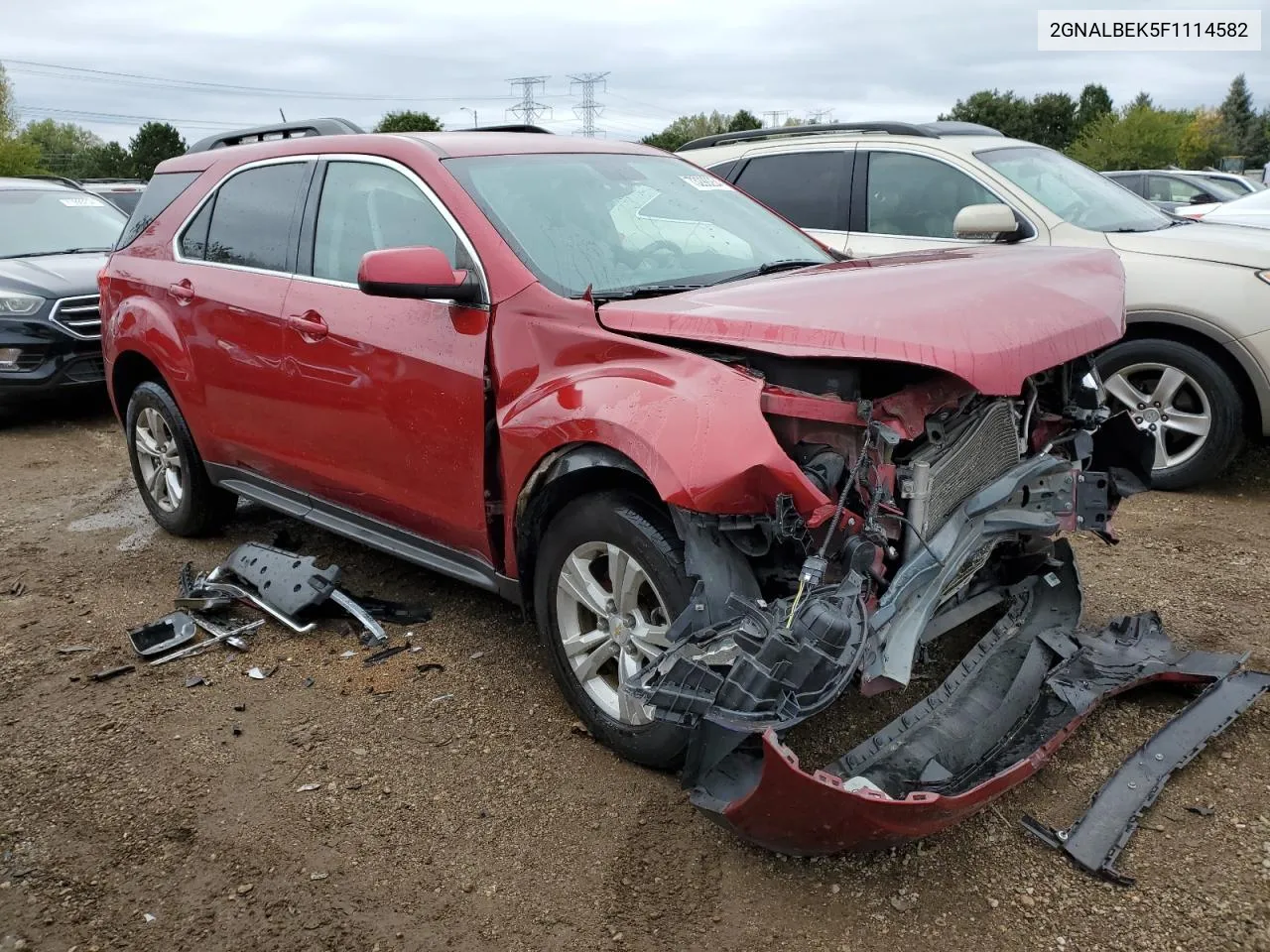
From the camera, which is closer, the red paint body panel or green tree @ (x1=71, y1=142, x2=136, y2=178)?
the red paint body panel

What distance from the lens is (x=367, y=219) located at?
3.84 m

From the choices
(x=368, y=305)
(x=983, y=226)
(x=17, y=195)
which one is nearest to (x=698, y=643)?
(x=368, y=305)

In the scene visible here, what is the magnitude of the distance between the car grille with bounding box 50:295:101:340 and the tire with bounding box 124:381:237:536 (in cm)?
317

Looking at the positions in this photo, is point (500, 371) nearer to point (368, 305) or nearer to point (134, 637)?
point (368, 305)

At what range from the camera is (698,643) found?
248 centimetres

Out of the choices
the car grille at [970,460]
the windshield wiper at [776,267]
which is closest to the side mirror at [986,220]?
the windshield wiper at [776,267]

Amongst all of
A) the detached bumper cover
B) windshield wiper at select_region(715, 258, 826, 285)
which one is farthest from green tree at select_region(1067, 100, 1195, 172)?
the detached bumper cover

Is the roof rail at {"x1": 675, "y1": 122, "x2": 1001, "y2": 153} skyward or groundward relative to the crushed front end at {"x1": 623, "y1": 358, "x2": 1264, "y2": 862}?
skyward

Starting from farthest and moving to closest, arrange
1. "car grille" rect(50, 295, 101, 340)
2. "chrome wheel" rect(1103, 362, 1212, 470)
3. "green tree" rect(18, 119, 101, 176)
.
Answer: "green tree" rect(18, 119, 101, 176)
"car grille" rect(50, 295, 101, 340)
"chrome wheel" rect(1103, 362, 1212, 470)

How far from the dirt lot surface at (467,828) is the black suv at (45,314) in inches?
177

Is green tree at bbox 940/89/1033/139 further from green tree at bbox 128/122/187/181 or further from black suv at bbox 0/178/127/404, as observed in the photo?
black suv at bbox 0/178/127/404

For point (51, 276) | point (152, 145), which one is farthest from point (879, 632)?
point (152, 145)

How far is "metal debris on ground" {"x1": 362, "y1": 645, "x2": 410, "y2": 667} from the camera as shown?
384cm

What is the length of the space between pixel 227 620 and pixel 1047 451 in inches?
128
